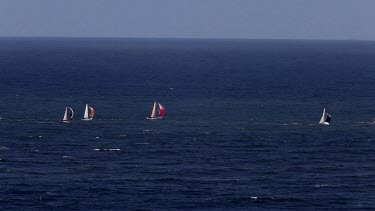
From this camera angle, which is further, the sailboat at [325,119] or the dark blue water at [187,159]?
the sailboat at [325,119]

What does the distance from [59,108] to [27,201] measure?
8024 cm

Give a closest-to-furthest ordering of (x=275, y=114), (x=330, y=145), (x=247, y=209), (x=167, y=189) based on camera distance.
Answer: (x=247, y=209), (x=167, y=189), (x=330, y=145), (x=275, y=114)

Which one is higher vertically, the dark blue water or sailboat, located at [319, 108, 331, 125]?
sailboat, located at [319, 108, 331, 125]

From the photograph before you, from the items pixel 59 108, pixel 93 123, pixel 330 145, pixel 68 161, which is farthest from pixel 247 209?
pixel 59 108

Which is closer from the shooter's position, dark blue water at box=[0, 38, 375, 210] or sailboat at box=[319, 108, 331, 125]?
dark blue water at box=[0, 38, 375, 210]

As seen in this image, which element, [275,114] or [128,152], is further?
[275,114]

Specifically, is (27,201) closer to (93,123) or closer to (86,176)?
(86,176)

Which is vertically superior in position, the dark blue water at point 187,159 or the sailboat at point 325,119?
the sailboat at point 325,119

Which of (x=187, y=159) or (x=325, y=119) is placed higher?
(x=325, y=119)

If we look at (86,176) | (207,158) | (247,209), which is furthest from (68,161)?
(247,209)

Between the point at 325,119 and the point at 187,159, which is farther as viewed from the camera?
the point at 325,119

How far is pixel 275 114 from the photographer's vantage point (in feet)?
598

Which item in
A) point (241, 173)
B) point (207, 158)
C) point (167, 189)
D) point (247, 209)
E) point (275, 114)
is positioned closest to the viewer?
point (247, 209)

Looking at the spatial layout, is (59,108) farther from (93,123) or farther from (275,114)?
(275,114)
